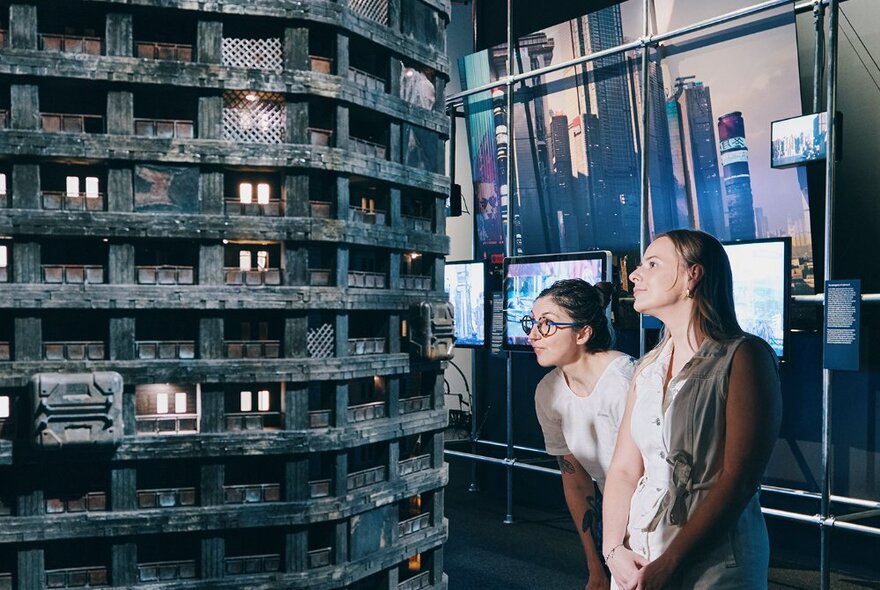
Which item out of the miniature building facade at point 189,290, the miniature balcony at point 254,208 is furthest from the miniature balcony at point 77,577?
the miniature balcony at point 254,208

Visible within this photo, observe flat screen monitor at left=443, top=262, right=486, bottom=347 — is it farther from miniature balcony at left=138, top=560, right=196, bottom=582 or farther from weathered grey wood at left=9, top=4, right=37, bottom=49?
weathered grey wood at left=9, top=4, right=37, bottom=49

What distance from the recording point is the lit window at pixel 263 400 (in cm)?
504

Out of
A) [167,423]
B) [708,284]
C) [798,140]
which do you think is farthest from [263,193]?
[798,140]

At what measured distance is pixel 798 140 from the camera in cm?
737

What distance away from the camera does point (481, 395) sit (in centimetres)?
1189

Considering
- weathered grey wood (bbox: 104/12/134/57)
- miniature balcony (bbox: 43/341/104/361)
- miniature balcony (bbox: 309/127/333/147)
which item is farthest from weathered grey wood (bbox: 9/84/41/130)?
miniature balcony (bbox: 309/127/333/147)

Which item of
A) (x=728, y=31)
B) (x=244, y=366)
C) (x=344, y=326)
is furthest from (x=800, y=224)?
(x=244, y=366)

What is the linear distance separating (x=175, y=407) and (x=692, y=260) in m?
3.20

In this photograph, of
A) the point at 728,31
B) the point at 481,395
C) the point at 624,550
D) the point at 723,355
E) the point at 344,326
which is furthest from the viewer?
the point at 481,395

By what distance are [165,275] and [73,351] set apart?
621 mm

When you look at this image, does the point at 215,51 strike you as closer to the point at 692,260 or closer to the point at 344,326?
the point at 344,326

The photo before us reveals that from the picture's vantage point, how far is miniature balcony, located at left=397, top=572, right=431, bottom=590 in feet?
18.4

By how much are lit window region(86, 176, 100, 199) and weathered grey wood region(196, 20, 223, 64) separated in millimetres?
884

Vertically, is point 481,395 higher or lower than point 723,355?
lower
